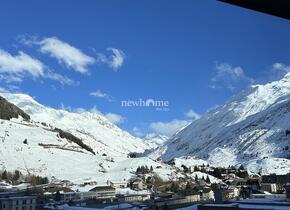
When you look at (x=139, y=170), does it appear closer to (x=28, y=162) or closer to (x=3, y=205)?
(x=28, y=162)

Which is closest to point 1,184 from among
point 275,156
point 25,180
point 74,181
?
point 25,180

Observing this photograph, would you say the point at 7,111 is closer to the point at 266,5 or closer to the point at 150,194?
the point at 150,194

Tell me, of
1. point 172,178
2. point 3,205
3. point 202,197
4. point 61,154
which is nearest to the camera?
point 3,205

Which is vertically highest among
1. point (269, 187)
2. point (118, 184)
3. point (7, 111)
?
point (7, 111)

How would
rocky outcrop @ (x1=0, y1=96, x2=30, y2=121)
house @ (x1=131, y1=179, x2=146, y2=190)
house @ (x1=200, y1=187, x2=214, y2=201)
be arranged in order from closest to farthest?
house @ (x1=200, y1=187, x2=214, y2=201) → house @ (x1=131, y1=179, x2=146, y2=190) → rocky outcrop @ (x1=0, y1=96, x2=30, y2=121)

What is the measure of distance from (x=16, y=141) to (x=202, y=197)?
83.8 meters

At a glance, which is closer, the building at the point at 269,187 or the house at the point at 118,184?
the building at the point at 269,187

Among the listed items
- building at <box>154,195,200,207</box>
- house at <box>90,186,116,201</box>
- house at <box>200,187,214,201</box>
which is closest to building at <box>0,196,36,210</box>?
building at <box>154,195,200,207</box>

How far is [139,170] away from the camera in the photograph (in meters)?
131

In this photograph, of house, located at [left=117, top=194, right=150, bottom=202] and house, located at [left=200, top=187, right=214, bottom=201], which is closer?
house, located at [left=117, top=194, right=150, bottom=202]

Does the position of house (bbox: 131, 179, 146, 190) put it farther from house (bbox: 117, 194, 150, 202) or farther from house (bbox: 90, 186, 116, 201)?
house (bbox: 117, 194, 150, 202)

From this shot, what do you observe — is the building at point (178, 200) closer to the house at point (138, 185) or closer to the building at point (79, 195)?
the building at point (79, 195)

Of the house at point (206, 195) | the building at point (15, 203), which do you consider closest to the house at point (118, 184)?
the house at point (206, 195)

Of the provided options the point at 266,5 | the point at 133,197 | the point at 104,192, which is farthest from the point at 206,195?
the point at 266,5
